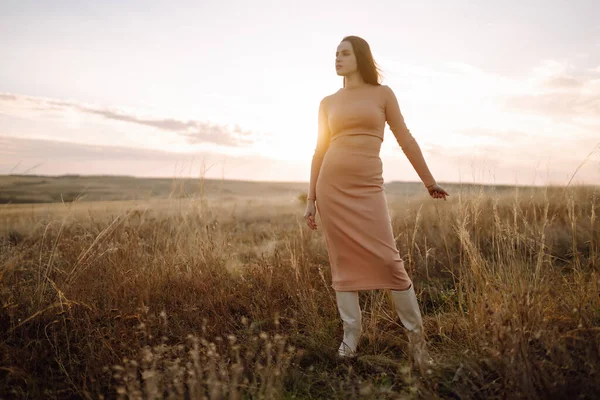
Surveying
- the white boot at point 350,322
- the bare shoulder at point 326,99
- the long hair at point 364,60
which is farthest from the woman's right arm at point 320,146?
the white boot at point 350,322

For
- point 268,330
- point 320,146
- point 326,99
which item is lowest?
point 268,330

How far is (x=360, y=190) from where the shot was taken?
2842mm

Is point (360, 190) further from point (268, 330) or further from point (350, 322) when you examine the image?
point (268, 330)

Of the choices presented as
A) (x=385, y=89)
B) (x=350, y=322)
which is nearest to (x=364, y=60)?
(x=385, y=89)

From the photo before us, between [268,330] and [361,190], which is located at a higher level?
[361,190]

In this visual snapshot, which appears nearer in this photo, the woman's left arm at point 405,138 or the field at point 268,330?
the field at point 268,330

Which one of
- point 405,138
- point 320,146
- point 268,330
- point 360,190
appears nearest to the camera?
point 360,190

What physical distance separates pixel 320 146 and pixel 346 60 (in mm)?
687

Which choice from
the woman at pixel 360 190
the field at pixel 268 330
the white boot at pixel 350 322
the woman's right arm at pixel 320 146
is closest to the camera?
the field at pixel 268 330

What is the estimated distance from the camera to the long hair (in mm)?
2932

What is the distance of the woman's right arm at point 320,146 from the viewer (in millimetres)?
3195

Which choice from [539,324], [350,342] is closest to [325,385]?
[350,342]

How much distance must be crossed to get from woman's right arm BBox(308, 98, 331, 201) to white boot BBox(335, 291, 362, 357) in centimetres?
81

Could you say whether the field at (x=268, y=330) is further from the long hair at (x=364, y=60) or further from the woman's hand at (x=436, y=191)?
the long hair at (x=364, y=60)
